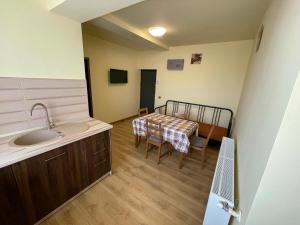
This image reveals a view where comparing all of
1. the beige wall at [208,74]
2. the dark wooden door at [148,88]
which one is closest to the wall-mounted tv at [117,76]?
the dark wooden door at [148,88]

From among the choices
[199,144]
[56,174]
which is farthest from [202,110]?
[56,174]

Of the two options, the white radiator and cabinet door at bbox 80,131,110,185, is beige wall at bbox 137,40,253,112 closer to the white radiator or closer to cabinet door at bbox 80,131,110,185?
the white radiator

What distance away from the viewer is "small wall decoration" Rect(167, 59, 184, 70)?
4.02 metres

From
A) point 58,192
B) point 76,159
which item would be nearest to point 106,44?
point 76,159

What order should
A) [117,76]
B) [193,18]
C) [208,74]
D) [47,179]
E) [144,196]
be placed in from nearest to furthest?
[47,179] < [144,196] < [193,18] < [208,74] < [117,76]

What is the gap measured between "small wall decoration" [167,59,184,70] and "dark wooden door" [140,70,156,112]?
662 mm

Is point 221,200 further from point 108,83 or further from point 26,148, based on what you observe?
point 108,83

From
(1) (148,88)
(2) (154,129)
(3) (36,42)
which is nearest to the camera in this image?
(3) (36,42)

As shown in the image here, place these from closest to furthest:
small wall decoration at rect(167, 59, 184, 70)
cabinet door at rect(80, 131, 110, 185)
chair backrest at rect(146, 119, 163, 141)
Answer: cabinet door at rect(80, 131, 110, 185) → chair backrest at rect(146, 119, 163, 141) → small wall decoration at rect(167, 59, 184, 70)

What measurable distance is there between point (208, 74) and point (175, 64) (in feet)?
3.44

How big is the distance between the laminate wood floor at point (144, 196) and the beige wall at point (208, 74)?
184cm

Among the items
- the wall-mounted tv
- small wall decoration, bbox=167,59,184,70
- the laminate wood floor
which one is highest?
small wall decoration, bbox=167,59,184,70

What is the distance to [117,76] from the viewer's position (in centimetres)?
409

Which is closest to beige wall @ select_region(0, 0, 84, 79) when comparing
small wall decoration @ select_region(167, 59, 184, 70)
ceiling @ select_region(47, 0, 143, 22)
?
ceiling @ select_region(47, 0, 143, 22)
